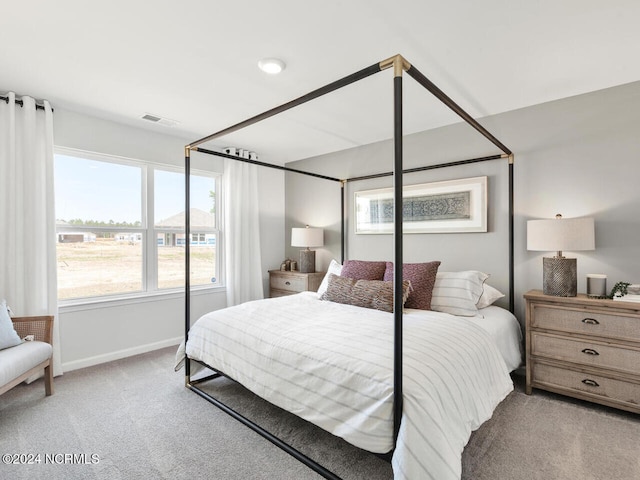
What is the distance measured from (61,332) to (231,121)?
257 centimetres

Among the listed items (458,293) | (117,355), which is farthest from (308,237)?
(117,355)

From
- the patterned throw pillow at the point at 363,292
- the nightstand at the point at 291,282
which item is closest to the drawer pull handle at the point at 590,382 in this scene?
the patterned throw pillow at the point at 363,292

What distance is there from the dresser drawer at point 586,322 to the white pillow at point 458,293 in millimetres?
439

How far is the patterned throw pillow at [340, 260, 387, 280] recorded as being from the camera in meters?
3.26

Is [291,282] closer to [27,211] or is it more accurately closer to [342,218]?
[342,218]

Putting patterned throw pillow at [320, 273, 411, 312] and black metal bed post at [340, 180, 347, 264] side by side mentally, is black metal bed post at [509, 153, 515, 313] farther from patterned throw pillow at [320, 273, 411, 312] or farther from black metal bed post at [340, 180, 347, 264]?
black metal bed post at [340, 180, 347, 264]

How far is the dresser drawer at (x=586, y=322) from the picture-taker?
2301mm

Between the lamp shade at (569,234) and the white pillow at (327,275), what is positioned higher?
the lamp shade at (569,234)

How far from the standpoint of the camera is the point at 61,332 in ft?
10.4

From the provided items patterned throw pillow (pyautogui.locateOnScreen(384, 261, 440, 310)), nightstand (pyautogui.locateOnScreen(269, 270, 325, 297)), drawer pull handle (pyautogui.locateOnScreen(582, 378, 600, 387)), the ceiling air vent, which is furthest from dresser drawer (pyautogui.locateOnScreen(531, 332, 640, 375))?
the ceiling air vent

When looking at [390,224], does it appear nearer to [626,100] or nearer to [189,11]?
[626,100]

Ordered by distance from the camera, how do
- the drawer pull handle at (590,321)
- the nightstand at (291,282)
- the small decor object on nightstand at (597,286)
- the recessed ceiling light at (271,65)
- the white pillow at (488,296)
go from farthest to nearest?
1. the nightstand at (291,282)
2. the white pillow at (488,296)
3. the small decor object on nightstand at (597,286)
4. the drawer pull handle at (590,321)
5. the recessed ceiling light at (271,65)

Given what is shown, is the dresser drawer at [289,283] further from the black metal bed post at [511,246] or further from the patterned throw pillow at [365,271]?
the black metal bed post at [511,246]

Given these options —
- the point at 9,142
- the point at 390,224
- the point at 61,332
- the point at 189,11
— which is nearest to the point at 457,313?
the point at 390,224
